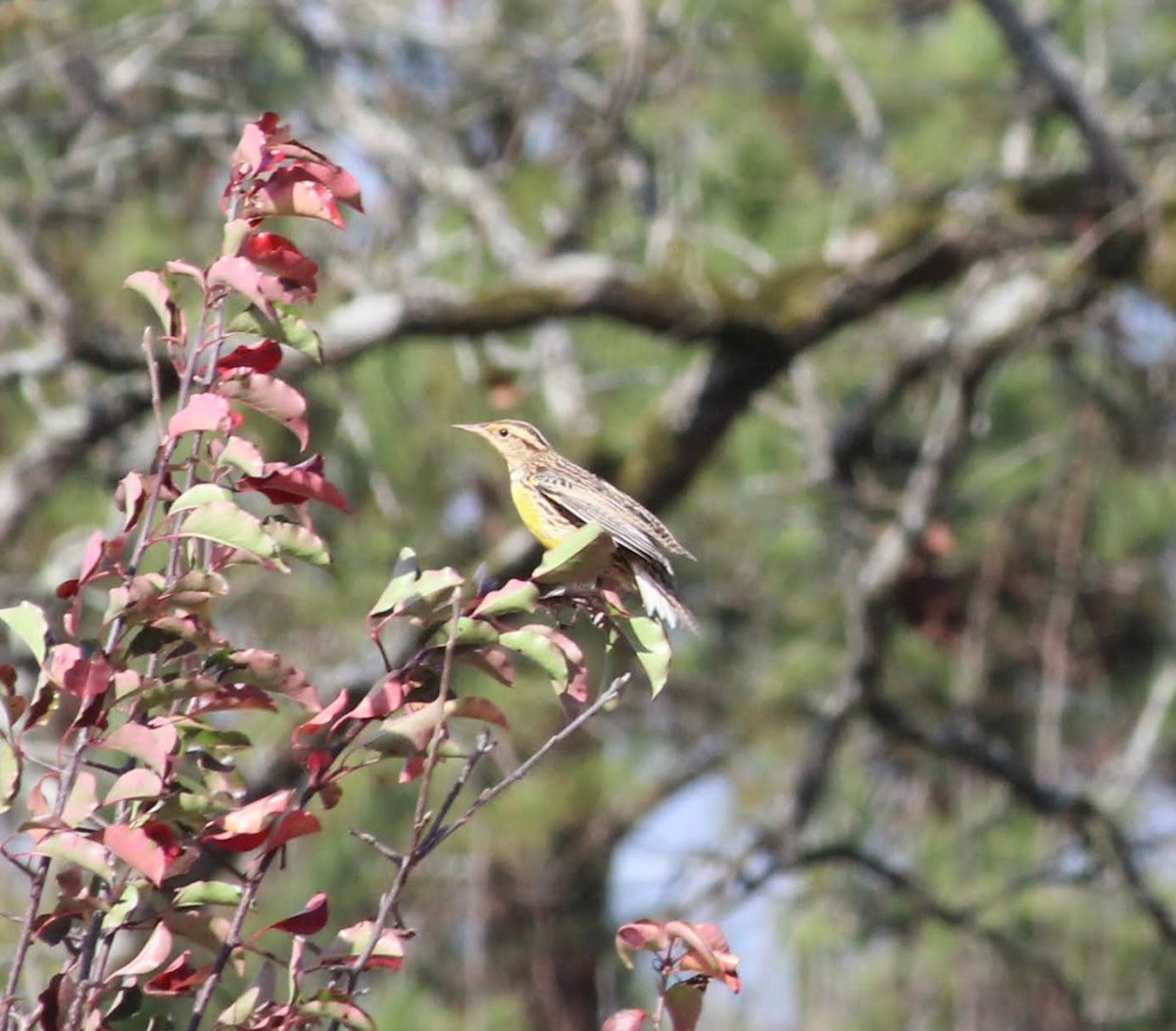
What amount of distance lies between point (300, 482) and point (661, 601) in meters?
1.55

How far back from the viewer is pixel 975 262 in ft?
20.6

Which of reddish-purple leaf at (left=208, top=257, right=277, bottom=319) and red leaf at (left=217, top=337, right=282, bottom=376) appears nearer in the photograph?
reddish-purple leaf at (left=208, top=257, right=277, bottom=319)

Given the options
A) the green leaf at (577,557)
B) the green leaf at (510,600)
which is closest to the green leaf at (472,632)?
the green leaf at (510,600)

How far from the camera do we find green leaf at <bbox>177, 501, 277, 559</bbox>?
1953 mm

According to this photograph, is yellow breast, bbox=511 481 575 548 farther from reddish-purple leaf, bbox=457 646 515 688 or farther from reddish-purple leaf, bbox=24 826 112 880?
reddish-purple leaf, bbox=24 826 112 880

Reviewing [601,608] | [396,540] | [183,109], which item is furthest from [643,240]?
[601,608]

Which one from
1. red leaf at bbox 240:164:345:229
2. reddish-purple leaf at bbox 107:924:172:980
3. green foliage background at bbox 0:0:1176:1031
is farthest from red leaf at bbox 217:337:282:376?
green foliage background at bbox 0:0:1176:1031

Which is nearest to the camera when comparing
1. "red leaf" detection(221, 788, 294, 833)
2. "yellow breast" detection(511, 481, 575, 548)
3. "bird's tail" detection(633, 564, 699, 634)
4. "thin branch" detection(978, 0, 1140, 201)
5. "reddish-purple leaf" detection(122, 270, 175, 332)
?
"red leaf" detection(221, 788, 294, 833)

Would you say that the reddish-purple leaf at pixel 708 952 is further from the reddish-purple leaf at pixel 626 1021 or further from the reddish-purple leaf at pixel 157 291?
the reddish-purple leaf at pixel 157 291

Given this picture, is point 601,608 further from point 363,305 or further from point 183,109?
point 183,109

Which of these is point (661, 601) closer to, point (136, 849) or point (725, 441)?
point (136, 849)

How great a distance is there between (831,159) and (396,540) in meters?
3.67

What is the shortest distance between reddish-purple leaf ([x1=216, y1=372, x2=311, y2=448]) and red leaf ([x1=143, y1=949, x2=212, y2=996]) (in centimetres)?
53

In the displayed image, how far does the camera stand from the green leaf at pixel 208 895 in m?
1.99
